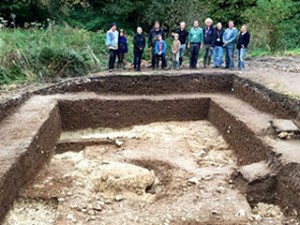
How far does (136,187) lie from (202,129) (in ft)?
14.1

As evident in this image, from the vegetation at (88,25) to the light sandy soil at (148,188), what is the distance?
4.09 meters

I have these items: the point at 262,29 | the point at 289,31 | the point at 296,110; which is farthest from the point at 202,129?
the point at 289,31

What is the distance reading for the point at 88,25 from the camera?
24.6 meters

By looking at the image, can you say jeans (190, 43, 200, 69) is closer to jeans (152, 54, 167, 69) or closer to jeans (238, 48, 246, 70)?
jeans (152, 54, 167, 69)

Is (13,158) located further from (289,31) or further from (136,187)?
(289,31)

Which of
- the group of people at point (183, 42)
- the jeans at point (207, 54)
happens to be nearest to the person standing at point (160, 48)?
the group of people at point (183, 42)

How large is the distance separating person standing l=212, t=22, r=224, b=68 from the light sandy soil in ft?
12.7

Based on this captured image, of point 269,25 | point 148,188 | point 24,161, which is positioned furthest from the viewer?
point 269,25

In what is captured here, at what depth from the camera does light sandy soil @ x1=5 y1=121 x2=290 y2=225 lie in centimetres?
752

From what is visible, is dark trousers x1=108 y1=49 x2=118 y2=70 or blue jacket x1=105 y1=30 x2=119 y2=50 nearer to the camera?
blue jacket x1=105 y1=30 x2=119 y2=50

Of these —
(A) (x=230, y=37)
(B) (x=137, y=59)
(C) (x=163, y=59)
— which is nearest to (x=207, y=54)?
(A) (x=230, y=37)

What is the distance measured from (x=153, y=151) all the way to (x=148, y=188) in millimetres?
1695

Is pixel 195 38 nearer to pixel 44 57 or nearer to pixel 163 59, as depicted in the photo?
pixel 163 59

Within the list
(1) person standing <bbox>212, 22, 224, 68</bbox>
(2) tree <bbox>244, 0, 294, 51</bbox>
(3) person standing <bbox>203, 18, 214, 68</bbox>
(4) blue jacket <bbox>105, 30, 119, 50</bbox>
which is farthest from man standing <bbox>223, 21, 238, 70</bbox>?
(2) tree <bbox>244, 0, 294, 51</bbox>
